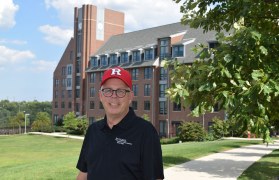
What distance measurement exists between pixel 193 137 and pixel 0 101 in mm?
127987

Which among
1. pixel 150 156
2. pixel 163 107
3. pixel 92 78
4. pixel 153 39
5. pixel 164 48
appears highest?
pixel 153 39

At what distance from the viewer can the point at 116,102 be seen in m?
3.25

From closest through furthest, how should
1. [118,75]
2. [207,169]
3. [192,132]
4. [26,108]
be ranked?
1. [118,75]
2. [207,169]
3. [192,132]
4. [26,108]

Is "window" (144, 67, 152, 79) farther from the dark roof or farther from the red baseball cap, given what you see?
the red baseball cap

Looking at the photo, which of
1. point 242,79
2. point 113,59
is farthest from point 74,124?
point 242,79

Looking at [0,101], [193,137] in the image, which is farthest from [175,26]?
[0,101]

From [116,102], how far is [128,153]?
0.47 m

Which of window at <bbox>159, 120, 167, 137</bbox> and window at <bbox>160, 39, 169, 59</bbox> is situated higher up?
window at <bbox>160, 39, 169, 59</bbox>

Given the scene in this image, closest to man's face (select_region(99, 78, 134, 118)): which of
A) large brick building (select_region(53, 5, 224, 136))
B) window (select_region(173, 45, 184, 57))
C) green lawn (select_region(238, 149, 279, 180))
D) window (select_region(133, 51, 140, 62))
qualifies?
green lawn (select_region(238, 149, 279, 180))

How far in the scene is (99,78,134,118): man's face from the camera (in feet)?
10.6

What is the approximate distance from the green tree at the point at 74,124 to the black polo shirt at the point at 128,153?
49.7m

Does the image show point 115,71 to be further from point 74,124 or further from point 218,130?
point 74,124

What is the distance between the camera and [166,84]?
4859 centimetres

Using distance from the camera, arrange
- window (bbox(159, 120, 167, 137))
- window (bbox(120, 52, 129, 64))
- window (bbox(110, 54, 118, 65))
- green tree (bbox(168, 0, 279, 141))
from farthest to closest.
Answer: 1. window (bbox(110, 54, 118, 65))
2. window (bbox(120, 52, 129, 64))
3. window (bbox(159, 120, 167, 137))
4. green tree (bbox(168, 0, 279, 141))
